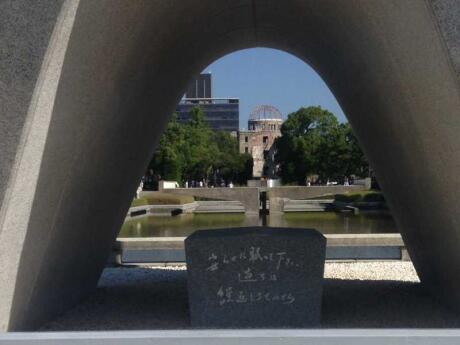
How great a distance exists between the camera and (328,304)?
7484mm

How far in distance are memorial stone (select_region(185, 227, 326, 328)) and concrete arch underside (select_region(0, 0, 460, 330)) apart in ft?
3.94

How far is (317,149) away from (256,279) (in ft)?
160

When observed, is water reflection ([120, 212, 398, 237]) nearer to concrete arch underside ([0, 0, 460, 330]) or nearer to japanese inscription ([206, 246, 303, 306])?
concrete arch underside ([0, 0, 460, 330])

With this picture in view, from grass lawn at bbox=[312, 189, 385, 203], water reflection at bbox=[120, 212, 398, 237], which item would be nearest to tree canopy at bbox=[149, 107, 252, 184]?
grass lawn at bbox=[312, 189, 385, 203]

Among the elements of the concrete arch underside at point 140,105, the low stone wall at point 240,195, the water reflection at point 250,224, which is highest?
the concrete arch underside at point 140,105

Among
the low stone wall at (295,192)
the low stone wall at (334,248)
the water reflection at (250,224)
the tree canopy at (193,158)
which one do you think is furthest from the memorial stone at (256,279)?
the tree canopy at (193,158)

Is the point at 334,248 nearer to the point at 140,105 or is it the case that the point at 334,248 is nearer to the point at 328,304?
the point at 328,304

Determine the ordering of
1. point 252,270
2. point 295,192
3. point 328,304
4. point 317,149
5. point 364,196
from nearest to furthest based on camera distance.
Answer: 1. point 252,270
2. point 328,304
3. point 295,192
4. point 364,196
5. point 317,149

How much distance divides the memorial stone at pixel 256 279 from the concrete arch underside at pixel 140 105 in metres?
1.20

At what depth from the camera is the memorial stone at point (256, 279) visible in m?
6.29

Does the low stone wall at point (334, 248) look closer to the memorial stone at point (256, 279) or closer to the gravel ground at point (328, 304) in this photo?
the gravel ground at point (328, 304)

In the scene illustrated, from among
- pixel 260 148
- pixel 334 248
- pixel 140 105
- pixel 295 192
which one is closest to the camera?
pixel 140 105

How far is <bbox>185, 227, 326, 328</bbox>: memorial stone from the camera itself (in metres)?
6.29

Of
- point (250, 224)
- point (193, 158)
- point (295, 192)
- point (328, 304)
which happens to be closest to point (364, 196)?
point (295, 192)
